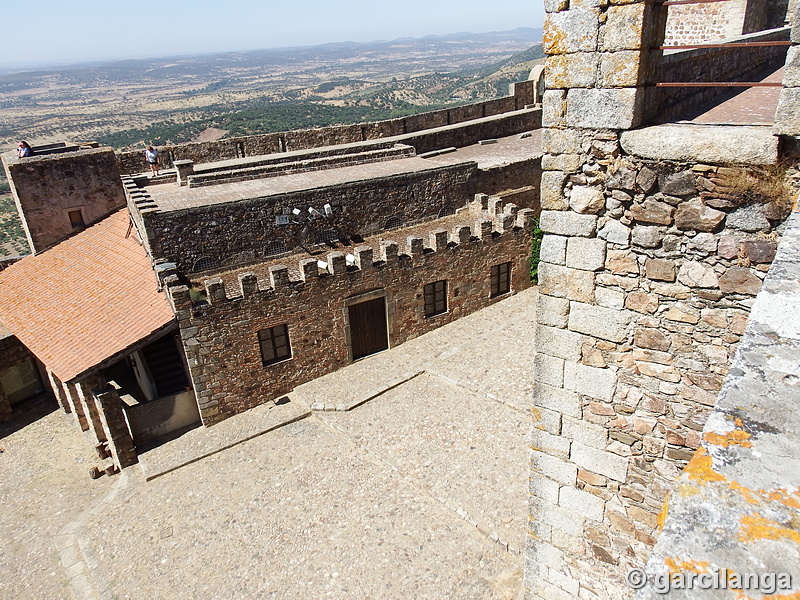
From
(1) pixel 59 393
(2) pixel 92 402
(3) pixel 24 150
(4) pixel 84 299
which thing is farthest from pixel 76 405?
(3) pixel 24 150

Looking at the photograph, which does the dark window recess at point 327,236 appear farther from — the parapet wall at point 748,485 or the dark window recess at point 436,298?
the parapet wall at point 748,485

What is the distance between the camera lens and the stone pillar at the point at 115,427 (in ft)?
35.0

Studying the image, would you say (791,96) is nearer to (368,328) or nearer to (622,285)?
(622,285)

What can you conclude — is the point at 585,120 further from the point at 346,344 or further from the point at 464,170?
the point at 464,170

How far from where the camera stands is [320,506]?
9422mm

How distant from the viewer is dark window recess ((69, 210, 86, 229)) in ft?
54.0

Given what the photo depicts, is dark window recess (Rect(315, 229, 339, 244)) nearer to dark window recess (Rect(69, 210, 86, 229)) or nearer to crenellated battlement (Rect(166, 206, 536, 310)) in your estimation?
crenellated battlement (Rect(166, 206, 536, 310))

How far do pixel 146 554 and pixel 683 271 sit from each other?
29.6 feet

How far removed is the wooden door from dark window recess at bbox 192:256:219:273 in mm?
3362

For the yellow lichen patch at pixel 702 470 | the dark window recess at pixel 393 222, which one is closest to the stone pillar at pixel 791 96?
the yellow lichen patch at pixel 702 470

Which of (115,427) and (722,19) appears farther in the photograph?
(722,19)

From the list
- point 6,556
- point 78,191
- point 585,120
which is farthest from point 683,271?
point 78,191

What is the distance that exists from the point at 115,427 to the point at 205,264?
4.09 meters

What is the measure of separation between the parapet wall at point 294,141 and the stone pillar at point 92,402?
29.5 ft
